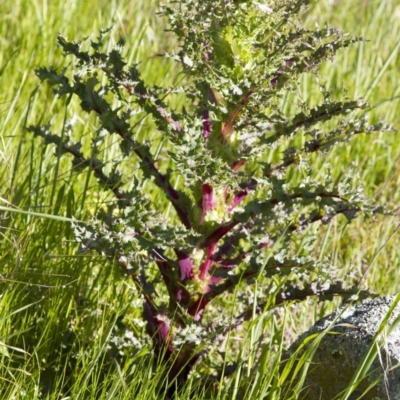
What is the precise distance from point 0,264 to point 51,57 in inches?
78.8

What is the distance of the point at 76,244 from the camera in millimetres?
2795

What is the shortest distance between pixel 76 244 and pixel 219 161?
80 centimetres

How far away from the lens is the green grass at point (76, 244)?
224 centimetres

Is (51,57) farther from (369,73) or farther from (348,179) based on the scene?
(348,179)

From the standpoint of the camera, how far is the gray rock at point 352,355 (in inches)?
84.7

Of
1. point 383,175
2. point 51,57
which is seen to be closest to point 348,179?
point 383,175

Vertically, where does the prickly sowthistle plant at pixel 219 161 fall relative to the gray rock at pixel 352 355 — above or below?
above

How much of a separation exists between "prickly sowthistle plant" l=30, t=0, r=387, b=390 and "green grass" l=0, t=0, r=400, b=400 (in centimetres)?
11

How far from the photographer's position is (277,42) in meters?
2.25

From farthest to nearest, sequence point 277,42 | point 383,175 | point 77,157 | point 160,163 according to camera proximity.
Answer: point 383,175
point 160,163
point 77,157
point 277,42

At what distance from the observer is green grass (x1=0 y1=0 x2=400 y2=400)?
7.34 feet

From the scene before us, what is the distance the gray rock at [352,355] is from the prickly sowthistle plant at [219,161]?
0.13 m

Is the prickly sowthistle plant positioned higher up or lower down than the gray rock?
higher up

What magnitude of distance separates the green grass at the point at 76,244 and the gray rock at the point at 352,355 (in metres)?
0.11
